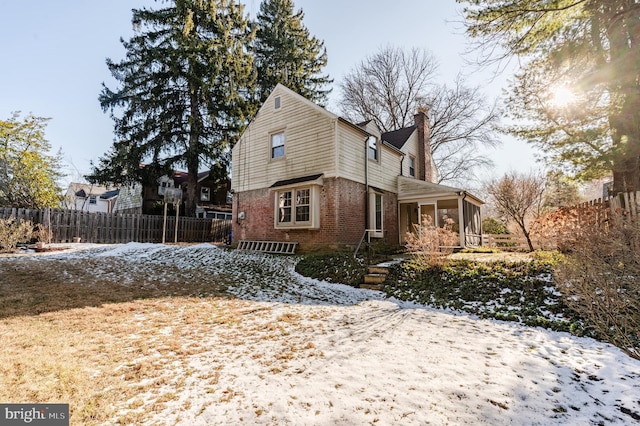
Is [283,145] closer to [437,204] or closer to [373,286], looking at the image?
[373,286]

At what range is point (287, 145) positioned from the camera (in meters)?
13.5

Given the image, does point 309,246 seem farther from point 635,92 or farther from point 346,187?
point 635,92

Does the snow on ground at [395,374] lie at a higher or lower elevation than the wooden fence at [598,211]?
lower

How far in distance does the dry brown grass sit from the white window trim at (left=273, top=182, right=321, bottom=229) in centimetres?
492

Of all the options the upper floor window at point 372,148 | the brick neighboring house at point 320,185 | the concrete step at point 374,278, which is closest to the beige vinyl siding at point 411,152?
the brick neighboring house at point 320,185

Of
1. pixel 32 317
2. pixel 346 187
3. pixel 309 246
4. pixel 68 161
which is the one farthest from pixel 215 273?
pixel 68 161

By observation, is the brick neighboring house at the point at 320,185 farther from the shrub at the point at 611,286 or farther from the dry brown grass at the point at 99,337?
the shrub at the point at 611,286

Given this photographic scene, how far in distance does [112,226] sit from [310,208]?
13649mm

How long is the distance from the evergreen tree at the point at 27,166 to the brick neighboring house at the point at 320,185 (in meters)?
15.0

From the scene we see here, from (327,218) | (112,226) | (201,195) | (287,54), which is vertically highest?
(287,54)

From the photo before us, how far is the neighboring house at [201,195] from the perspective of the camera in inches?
1053

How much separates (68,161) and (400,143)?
32.4 meters

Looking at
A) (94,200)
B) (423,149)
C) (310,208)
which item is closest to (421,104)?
(423,149)

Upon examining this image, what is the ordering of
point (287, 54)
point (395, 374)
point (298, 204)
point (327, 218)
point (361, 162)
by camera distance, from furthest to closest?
point (287, 54), point (361, 162), point (298, 204), point (327, 218), point (395, 374)
